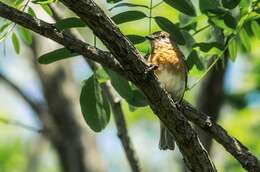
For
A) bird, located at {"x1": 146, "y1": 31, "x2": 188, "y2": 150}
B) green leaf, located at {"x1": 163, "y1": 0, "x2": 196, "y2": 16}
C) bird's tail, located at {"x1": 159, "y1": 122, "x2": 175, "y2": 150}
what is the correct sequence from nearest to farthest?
green leaf, located at {"x1": 163, "y1": 0, "x2": 196, "y2": 16}, bird, located at {"x1": 146, "y1": 31, "x2": 188, "y2": 150}, bird's tail, located at {"x1": 159, "y1": 122, "x2": 175, "y2": 150}

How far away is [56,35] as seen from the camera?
10.6 ft

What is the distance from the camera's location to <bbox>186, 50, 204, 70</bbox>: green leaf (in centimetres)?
431

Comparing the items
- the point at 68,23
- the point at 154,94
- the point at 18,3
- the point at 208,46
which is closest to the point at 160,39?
the point at 208,46

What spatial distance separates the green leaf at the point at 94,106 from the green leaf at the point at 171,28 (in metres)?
0.49

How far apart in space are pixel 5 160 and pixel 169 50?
19.2 ft

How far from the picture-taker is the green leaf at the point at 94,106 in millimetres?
3975

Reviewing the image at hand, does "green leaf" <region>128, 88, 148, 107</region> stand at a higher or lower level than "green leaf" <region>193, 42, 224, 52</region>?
lower

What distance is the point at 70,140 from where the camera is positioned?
23.2 feet

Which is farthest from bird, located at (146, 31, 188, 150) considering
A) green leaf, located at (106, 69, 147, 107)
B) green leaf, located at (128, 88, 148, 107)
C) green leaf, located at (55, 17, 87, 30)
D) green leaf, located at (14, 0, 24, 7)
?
green leaf, located at (14, 0, 24, 7)

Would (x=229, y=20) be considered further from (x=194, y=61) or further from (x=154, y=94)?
(x=154, y=94)

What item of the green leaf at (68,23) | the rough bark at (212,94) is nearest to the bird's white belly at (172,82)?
the green leaf at (68,23)

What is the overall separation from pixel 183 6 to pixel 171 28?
0.25 meters

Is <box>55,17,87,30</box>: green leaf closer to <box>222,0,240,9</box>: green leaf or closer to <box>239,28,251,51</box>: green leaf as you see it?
<box>222,0,240,9</box>: green leaf

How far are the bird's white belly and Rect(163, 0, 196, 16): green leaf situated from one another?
692 mm
